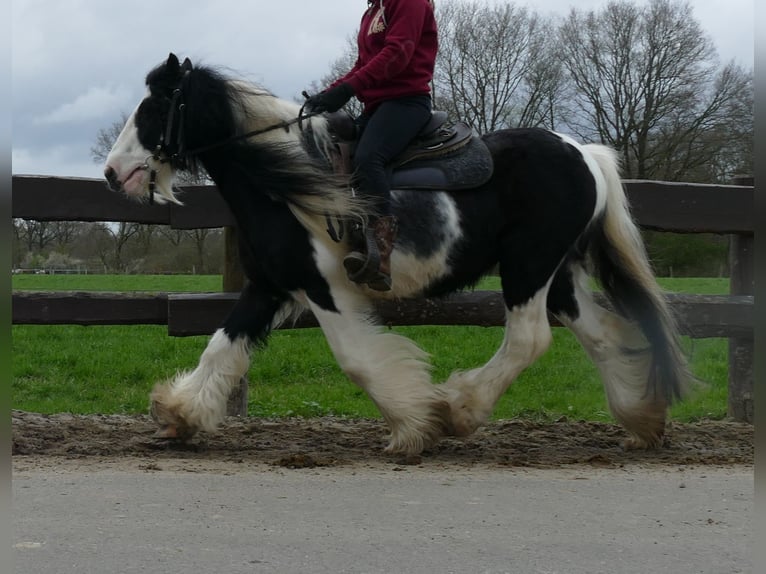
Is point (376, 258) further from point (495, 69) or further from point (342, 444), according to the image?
point (495, 69)

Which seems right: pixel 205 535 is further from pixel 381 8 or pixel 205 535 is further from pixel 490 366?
pixel 381 8

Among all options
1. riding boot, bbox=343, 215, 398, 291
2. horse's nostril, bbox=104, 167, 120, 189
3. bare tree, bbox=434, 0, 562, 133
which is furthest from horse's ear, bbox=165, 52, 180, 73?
bare tree, bbox=434, 0, 562, 133

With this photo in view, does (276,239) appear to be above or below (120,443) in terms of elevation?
above

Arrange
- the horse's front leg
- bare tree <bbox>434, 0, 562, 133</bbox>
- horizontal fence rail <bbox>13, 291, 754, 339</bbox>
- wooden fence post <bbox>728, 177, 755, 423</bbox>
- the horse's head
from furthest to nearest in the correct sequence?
bare tree <bbox>434, 0, 562, 133</bbox>, wooden fence post <bbox>728, 177, 755, 423</bbox>, horizontal fence rail <bbox>13, 291, 754, 339</bbox>, the horse's front leg, the horse's head

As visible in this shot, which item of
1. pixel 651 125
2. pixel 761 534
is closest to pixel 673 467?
pixel 761 534

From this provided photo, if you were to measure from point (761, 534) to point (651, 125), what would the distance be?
29124 mm

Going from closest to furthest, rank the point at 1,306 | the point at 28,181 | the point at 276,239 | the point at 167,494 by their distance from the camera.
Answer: the point at 1,306, the point at 167,494, the point at 276,239, the point at 28,181

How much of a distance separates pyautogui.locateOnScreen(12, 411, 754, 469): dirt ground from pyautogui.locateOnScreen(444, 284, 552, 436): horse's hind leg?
0.78 feet

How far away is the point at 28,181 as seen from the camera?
5855mm

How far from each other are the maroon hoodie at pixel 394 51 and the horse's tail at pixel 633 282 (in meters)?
1.20

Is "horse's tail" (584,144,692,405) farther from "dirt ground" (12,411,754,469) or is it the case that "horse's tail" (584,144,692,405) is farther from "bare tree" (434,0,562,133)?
"bare tree" (434,0,562,133)

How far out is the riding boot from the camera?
4.68 meters

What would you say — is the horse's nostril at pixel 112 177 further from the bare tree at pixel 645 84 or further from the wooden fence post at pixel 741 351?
the bare tree at pixel 645 84

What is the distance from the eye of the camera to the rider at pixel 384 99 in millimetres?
4762
